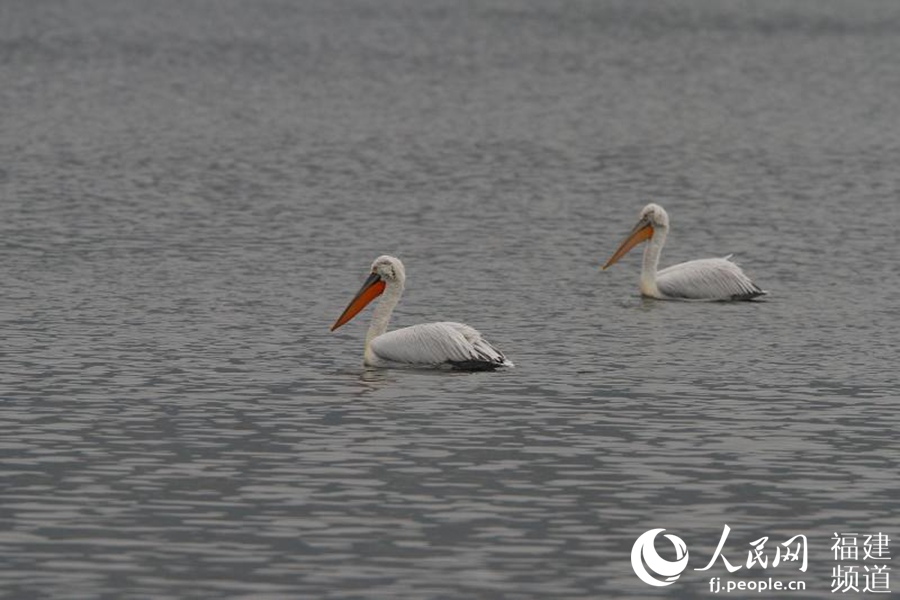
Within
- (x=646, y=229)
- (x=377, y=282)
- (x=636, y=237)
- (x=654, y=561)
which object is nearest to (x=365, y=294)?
(x=377, y=282)

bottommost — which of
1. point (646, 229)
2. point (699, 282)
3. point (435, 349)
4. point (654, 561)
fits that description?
point (654, 561)

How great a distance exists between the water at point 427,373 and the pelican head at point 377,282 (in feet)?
1.15

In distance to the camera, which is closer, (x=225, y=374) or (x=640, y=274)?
(x=225, y=374)

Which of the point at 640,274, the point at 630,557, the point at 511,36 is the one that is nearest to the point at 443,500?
the point at 630,557

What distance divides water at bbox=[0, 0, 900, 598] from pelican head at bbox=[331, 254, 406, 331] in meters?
0.35

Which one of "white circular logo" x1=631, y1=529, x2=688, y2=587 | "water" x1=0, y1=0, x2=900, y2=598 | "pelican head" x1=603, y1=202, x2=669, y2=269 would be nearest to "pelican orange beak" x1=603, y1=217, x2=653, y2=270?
"pelican head" x1=603, y1=202, x2=669, y2=269

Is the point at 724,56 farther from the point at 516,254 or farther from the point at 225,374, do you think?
the point at 225,374

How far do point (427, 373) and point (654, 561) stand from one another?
6.83 meters

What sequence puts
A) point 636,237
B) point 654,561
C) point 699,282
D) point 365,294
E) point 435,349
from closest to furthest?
point 654,561, point 435,349, point 365,294, point 699,282, point 636,237

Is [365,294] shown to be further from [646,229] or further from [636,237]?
[646,229]

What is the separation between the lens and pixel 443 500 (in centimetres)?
1485

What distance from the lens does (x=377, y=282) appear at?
70.1 ft

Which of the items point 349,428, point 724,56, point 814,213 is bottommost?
point 349,428

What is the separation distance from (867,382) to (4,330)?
794 cm
